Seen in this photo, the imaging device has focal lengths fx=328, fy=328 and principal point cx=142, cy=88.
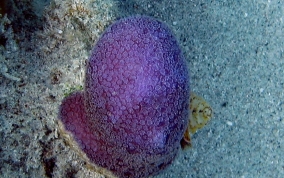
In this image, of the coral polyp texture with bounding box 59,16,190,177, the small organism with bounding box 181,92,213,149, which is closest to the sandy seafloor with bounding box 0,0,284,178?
the coral polyp texture with bounding box 59,16,190,177

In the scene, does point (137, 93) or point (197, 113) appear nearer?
A: point (137, 93)

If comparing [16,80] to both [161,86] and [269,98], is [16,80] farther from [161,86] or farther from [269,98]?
[269,98]

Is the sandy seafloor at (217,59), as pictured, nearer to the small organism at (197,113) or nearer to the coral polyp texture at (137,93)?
the coral polyp texture at (137,93)

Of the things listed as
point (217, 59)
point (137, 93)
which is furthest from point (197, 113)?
point (217, 59)

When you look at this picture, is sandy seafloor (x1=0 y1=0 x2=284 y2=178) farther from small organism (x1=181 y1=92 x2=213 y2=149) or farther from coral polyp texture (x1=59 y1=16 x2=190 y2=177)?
small organism (x1=181 y1=92 x2=213 y2=149)

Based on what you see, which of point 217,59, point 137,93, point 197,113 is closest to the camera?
point 137,93

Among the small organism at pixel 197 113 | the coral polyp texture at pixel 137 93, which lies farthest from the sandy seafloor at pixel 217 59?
the small organism at pixel 197 113

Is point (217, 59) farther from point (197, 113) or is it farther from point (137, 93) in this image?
point (137, 93)

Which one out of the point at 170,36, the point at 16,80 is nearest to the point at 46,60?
the point at 16,80
